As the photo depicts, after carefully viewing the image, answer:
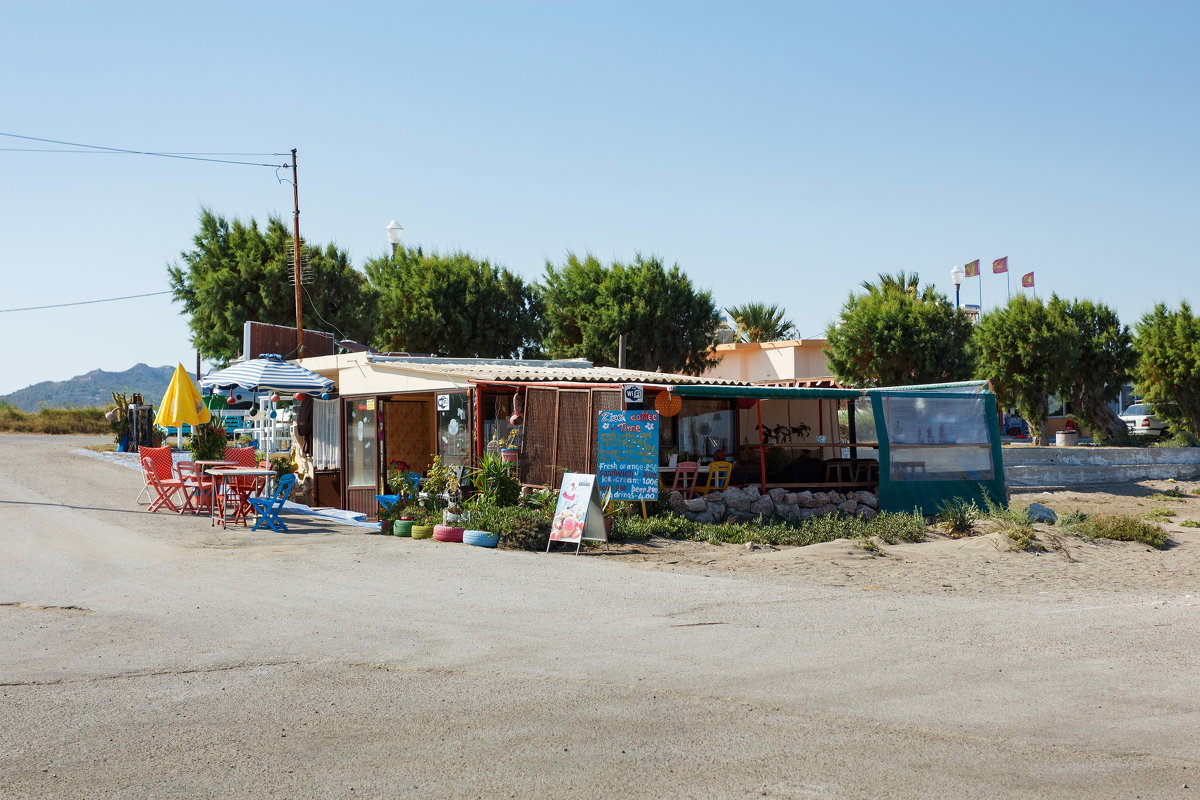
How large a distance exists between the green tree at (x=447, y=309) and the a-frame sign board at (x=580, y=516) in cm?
2099

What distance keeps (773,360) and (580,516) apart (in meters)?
30.0

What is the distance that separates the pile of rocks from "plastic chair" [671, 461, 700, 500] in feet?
0.89

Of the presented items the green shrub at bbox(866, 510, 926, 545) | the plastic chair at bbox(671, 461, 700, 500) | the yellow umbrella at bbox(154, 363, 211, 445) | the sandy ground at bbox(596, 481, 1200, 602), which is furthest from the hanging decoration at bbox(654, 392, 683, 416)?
the yellow umbrella at bbox(154, 363, 211, 445)

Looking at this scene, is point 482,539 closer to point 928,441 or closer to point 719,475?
point 719,475

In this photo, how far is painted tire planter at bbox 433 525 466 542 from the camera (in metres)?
13.3

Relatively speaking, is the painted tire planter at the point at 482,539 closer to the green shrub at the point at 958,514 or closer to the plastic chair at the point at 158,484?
the plastic chair at the point at 158,484

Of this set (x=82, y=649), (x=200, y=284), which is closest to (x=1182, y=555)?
(x=82, y=649)

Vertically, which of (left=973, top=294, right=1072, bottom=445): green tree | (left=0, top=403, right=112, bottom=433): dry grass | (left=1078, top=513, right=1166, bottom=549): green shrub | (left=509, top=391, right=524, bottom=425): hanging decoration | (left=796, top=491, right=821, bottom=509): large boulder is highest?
(left=973, top=294, right=1072, bottom=445): green tree

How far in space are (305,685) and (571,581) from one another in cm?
441

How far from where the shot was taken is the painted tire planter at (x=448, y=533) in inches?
525

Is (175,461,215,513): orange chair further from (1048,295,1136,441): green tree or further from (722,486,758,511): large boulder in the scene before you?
(1048,295,1136,441): green tree

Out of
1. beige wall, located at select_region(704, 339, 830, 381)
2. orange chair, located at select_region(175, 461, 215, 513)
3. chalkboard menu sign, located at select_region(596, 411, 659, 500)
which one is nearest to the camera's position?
chalkboard menu sign, located at select_region(596, 411, 659, 500)

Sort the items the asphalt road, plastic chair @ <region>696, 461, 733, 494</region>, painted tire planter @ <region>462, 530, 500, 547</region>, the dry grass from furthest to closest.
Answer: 1. the dry grass
2. plastic chair @ <region>696, 461, 733, 494</region>
3. painted tire planter @ <region>462, 530, 500, 547</region>
4. the asphalt road

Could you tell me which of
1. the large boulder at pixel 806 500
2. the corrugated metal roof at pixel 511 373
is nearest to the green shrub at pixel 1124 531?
the large boulder at pixel 806 500
